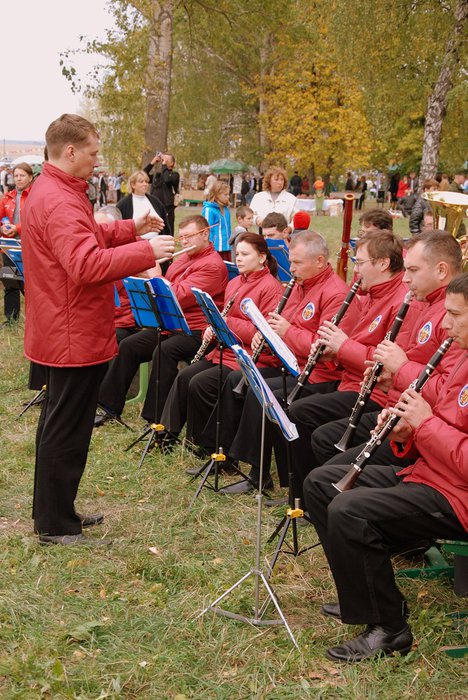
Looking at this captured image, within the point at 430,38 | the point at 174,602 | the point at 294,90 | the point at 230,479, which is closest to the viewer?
the point at 174,602

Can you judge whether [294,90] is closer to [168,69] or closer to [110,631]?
[168,69]

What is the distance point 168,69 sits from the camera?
13.6 m

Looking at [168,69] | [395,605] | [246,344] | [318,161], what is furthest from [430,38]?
[318,161]

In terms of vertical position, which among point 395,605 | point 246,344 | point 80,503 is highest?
point 246,344

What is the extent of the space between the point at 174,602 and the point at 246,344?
2.56 meters

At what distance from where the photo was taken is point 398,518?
346 centimetres

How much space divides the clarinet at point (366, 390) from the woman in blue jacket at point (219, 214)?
5.92m

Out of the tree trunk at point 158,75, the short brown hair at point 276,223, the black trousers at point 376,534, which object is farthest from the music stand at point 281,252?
the tree trunk at point 158,75

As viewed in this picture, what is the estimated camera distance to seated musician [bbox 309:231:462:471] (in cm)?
421

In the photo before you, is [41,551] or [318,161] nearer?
[41,551]

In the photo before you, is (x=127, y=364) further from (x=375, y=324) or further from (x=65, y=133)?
(x=65, y=133)

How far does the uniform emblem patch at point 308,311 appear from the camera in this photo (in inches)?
219

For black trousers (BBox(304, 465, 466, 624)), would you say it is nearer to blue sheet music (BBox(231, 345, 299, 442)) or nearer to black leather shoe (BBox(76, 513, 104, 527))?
blue sheet music (BBox(231, 345, 299, 442))

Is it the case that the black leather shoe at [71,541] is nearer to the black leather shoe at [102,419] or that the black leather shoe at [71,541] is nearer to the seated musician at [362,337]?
the seated musician at [362,337]
